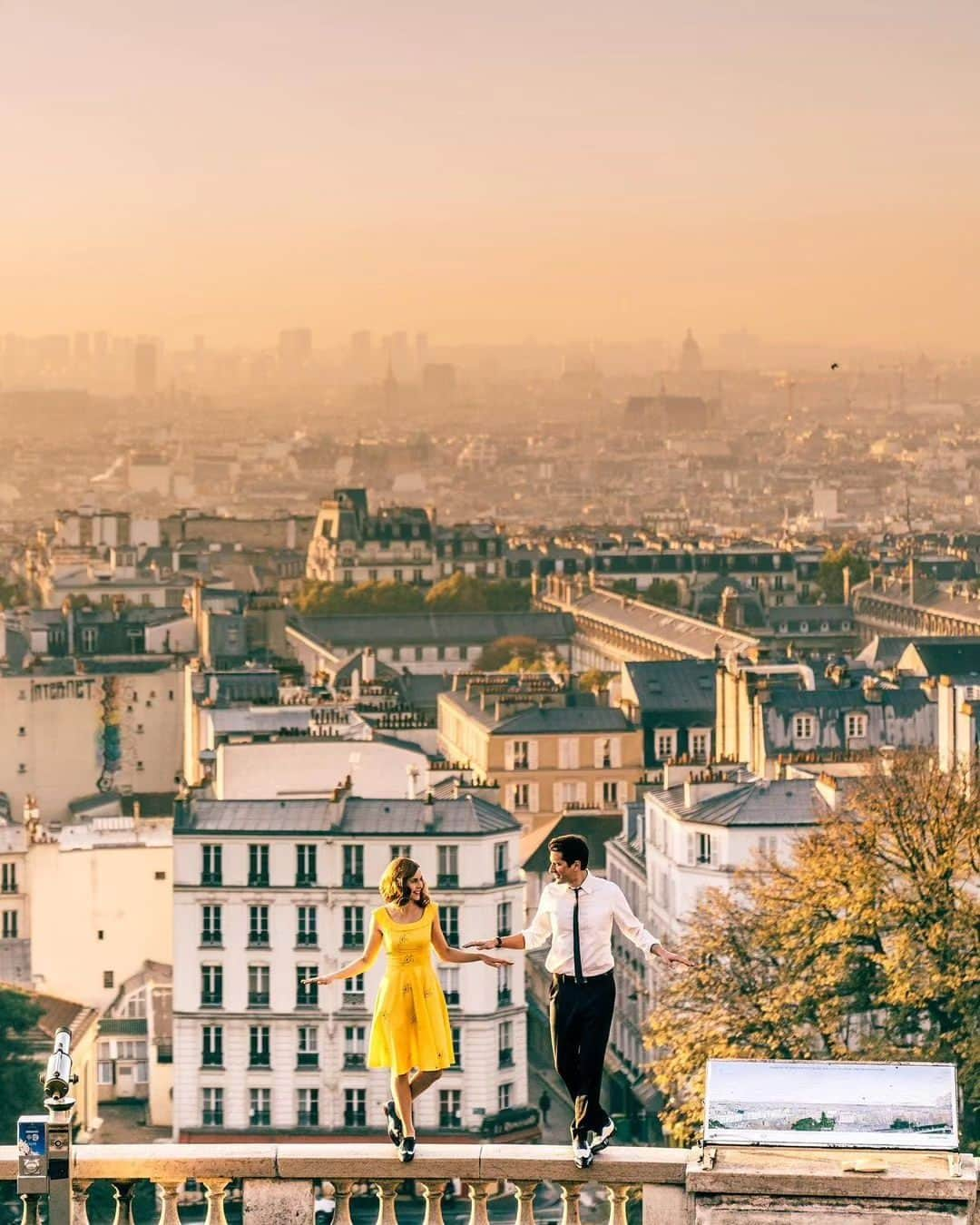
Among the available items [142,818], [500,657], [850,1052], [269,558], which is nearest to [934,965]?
[850,1052]

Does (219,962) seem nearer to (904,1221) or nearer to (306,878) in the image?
(306,878)

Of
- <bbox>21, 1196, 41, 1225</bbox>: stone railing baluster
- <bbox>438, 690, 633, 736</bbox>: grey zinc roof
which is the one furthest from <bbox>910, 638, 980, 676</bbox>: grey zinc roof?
<bbox>21, 1196, 41, 1225</bbox>: stone railing baluster

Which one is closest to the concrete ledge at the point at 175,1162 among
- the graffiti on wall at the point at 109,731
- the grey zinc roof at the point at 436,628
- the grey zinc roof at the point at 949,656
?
the graffiti on wall at the point at 109,731

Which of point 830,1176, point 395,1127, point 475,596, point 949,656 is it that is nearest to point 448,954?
point 395,1127

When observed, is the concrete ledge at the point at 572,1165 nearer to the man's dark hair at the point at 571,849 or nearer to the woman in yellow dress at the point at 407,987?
the woman in yellow dress at the point at 407,987

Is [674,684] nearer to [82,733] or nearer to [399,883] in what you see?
[82,733]

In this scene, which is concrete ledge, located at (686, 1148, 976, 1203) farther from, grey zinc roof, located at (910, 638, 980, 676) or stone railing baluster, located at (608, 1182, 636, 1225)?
grey zinc roof, located at (910, 638, 980, 676)
